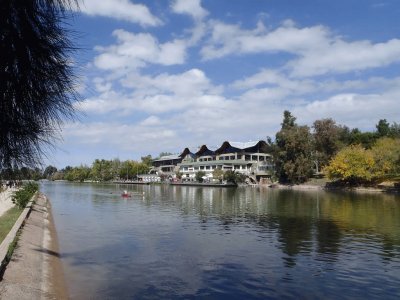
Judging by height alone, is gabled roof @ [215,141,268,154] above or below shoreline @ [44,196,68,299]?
above

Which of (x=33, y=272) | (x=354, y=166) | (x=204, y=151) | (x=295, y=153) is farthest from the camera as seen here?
(x=204, y=151)

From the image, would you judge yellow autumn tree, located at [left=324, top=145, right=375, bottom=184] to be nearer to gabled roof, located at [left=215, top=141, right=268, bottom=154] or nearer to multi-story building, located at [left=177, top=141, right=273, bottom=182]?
multi-story building, located at [left=177, top=141, right=273, bottom=182]

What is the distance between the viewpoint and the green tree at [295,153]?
9194cm

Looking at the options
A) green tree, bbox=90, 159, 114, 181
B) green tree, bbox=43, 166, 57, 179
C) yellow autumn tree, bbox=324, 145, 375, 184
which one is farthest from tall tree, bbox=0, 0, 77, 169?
green tree, bbox=90, 159, 114, 181

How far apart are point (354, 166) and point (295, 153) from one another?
18.4 meters

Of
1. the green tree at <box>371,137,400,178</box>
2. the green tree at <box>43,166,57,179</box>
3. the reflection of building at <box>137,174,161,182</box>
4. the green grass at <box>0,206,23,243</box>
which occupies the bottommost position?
the green grass at <box>0,206,23,243</box>

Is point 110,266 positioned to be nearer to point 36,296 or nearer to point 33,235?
point 36,296

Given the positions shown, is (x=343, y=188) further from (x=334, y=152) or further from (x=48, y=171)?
(x=48, y=171)

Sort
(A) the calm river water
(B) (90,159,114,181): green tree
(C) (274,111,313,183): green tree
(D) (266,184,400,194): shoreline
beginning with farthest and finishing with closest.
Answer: (B) (90,159,114,181): green tree → (C) (274,111,313,183): green tree → (D) (266,184,400,194): shoreline → (A) the calm river water

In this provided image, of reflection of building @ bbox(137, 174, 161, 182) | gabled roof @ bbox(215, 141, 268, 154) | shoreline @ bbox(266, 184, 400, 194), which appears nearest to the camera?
shoreline @ bbox(266, 184, 400, 194)

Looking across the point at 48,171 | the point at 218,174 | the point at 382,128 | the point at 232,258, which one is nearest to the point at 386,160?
the point at 382,128

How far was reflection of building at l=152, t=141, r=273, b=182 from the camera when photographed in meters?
115

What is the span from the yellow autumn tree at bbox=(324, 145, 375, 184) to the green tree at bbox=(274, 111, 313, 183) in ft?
33.9

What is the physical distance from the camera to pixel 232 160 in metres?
122
